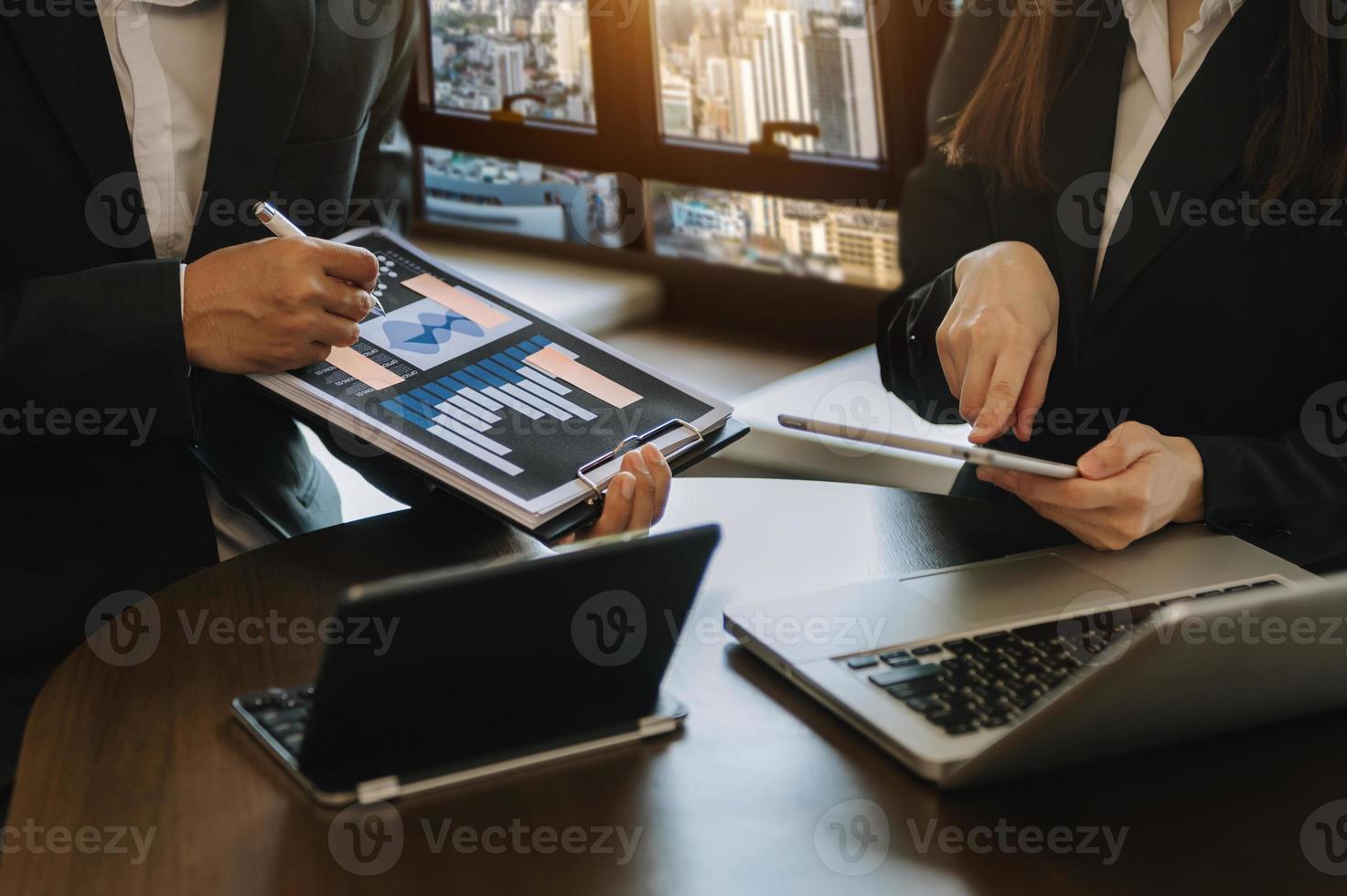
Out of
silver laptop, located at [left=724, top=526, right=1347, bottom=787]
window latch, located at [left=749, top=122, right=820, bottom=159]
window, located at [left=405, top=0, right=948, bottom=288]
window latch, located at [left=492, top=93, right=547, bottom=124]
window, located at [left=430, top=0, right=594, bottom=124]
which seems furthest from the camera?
window latch, located at [left=492, top=93, right=547, bottom=124]

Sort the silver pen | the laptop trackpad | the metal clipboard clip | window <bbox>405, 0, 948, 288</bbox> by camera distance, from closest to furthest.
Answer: the laptop trackpad < the metal clipboard clip < the silver pen < window <bbox>405, 0, 948, 288</bbox>

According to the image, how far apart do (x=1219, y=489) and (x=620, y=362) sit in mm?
609

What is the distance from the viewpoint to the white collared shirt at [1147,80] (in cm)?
135

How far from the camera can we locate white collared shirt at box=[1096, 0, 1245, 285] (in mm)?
1352

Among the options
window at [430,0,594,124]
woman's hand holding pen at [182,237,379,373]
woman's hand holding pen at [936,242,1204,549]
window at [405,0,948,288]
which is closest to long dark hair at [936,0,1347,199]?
woman's hand holding pen at [936,242,1204,549]

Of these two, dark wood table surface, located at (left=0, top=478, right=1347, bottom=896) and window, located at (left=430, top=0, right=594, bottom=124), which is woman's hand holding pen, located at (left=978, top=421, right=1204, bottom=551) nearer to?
dark wood table surface, located at (left=0, top=478, right=1347, bottom=896)

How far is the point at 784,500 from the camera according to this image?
4.57 feet

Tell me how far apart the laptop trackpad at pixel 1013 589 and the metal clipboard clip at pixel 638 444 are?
256 millimetres

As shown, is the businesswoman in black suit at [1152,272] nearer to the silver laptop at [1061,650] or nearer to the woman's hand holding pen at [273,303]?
the silver laptop at [1061,650]

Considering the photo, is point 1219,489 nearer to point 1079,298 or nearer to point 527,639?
point 1079,298

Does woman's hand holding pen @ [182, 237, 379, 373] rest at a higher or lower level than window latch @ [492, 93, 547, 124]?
lower

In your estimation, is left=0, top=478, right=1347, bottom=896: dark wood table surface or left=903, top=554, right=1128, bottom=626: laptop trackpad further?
left=903, top=554, right=1128, bottom=626: laptop trackpad

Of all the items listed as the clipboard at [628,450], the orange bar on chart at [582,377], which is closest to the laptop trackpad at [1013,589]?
the clipboard at [628,450]

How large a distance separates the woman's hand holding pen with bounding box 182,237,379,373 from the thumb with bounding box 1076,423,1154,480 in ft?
2.32
